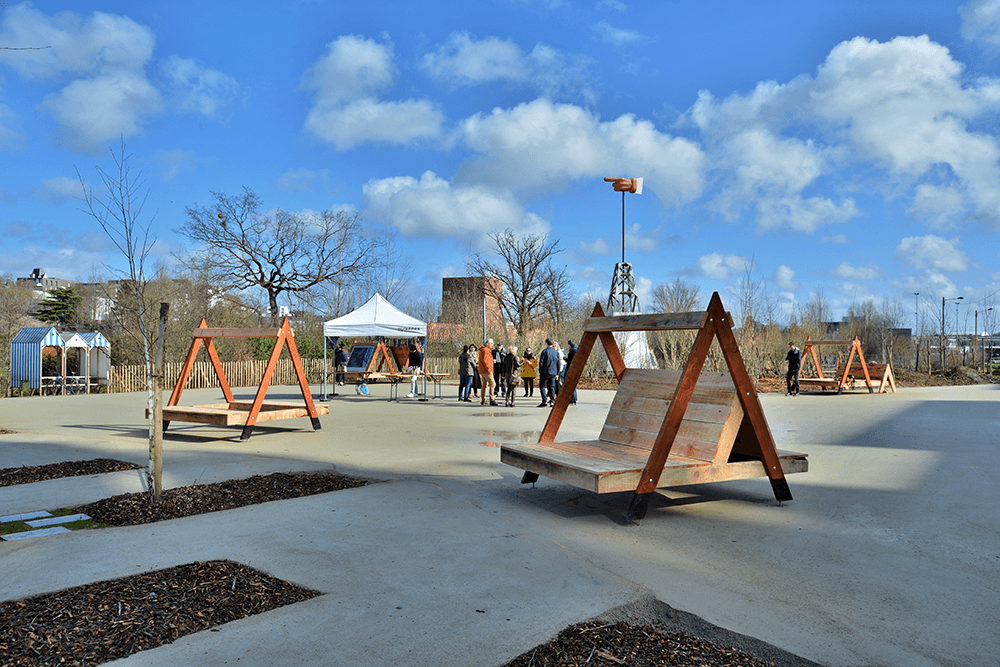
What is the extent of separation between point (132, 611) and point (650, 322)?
449cm

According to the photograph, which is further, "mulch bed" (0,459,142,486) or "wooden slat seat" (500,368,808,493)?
"mulch bed" (0,459,142,486)

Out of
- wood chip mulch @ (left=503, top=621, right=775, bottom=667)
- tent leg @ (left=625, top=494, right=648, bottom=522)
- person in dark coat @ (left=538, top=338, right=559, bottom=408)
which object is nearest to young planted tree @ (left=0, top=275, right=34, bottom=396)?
person in dark coat @ (left=538, top=338, right=559, bottom=408)

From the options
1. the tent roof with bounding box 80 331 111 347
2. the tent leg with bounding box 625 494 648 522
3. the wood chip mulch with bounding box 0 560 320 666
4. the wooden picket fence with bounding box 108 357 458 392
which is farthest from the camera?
the wooden picket fence with bounding box 108 357 458 392

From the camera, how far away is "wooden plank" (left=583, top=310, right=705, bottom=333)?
19.7ft

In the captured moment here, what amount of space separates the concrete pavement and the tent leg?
9cm

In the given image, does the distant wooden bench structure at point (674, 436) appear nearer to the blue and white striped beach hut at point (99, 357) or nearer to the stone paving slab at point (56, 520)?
the stone paving slab at point (56, 520)

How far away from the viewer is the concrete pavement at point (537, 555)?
343 cm

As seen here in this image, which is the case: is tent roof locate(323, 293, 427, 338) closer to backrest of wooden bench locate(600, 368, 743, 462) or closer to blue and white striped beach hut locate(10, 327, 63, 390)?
blue and white striped beach hut locate(10, 327, 63, 390)

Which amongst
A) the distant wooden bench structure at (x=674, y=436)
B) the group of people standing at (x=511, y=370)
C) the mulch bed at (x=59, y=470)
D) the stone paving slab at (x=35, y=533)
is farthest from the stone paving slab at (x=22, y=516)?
Result: the group of people standing at (x=511, y=370)

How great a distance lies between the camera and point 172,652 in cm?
322

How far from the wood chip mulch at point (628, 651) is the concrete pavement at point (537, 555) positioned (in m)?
0.12

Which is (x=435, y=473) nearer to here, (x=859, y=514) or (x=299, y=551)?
(x=299, y=551)

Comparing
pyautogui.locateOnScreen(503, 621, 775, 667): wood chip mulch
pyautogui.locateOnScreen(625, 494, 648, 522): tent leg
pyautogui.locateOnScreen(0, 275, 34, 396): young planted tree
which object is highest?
pyautogui.locateOnScreen(0, 275, 34, 396): young planted tree

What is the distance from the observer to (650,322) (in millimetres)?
6391
